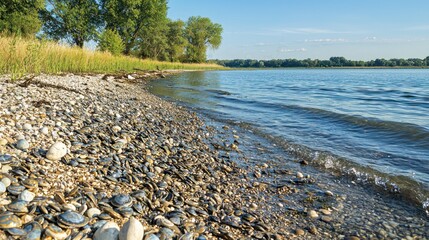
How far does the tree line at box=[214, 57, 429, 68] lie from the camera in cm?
10562

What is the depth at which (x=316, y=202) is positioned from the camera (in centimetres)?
360

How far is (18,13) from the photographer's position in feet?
86.0

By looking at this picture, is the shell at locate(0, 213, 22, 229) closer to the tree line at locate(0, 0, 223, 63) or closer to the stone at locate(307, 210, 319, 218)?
the stone at locate(307, 210, 319, 218)

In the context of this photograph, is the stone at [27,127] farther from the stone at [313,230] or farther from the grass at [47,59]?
the grass at [47,59]

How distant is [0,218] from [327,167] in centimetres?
469

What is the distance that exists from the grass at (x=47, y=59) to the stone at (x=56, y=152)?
570 cm

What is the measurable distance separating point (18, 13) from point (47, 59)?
18.9 m

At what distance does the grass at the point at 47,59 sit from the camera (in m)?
9.16

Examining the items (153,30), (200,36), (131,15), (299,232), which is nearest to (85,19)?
(131,15)

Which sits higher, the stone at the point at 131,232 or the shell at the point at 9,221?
the shell at the point at 9,221

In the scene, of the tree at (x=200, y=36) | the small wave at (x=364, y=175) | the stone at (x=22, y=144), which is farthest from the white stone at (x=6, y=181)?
the tree at (x=200, y=36)

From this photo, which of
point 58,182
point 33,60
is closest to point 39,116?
point 58,182

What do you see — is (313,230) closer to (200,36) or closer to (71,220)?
(71,220)

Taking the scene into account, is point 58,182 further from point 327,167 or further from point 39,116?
point 327,167
